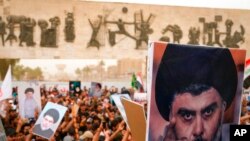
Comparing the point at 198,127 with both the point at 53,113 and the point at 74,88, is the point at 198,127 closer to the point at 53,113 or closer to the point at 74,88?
the point at 53,113

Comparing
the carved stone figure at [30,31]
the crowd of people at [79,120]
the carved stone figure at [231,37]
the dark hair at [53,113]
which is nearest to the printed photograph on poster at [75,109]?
the crowd of people at [79,120]

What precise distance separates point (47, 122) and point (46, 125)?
0.17 feet

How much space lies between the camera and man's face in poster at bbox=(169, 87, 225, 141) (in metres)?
1.59

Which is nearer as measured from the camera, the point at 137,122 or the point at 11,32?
the point at 137,122

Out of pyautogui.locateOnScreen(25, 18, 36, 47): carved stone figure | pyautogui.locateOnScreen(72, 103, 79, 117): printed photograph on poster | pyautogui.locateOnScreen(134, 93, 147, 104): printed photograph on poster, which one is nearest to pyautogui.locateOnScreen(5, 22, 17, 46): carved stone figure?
pyautogui.locateOnScreen(25, 18, 36, 47): carved stone figure

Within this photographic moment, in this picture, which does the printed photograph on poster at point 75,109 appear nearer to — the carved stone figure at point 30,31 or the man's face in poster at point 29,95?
the man's face in poster at point 29,95

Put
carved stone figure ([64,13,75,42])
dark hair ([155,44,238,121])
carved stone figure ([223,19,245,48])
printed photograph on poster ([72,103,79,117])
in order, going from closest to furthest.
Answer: dark hair ([155,44,238,121]), printed photograph on poster ([72,103,79,117]), carved stone figure ([64,13,75,42]), carved stone figure ([223,19,245,48])

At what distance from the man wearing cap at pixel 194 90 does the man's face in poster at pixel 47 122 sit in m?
4.30

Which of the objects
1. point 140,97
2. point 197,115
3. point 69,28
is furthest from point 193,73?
point 69,28

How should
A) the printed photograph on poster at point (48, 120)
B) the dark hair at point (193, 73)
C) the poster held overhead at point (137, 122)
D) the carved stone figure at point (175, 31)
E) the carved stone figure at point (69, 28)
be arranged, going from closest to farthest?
1. the dark hair at point (193, 73)
2. the poster held overhead at point (137, 122)
3. the printed photograph on poster at point (48, 120)
4. the carved stone figure at point (69, 28)
5. the carved stone figure at point (175, 31)

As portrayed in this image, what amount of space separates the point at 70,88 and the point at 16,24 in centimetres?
131

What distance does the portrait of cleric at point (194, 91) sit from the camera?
5.03 ft

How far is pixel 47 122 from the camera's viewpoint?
18.9 ft

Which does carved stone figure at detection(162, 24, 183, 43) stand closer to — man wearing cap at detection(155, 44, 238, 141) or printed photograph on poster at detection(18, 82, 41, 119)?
printed photograph on poster at detection(18, 82, 41, 119)
